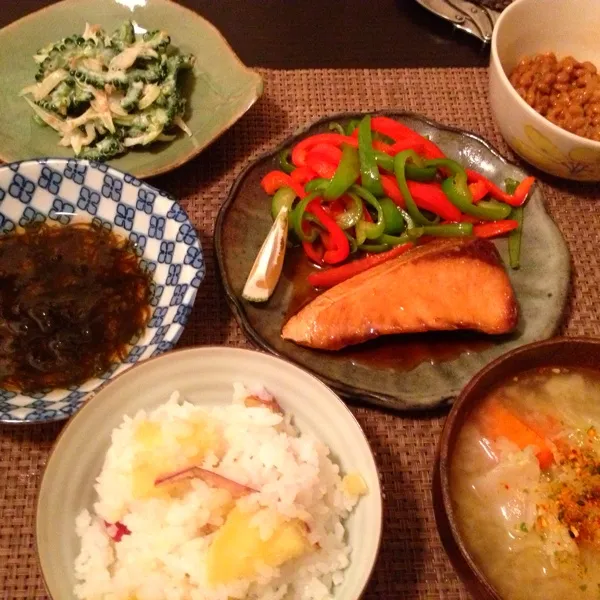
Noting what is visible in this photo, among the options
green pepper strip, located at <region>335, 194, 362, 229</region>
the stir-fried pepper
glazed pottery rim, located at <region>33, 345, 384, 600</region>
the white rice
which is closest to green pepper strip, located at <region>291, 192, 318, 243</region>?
the stir-fried pepper

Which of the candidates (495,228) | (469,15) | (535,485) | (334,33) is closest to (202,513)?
(535,485)

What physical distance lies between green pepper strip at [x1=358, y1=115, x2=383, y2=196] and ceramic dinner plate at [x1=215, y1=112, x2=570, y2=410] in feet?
0.67

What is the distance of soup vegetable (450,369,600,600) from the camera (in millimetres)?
1423

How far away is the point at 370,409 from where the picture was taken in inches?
73.9

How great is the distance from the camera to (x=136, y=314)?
1863 millimetres

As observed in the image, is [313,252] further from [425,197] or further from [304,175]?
[425,197]

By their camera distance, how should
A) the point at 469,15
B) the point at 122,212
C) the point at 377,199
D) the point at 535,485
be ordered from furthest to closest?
the point at 469,15 < the point at 377,199 < the point at 122,212 < the point at 535,485

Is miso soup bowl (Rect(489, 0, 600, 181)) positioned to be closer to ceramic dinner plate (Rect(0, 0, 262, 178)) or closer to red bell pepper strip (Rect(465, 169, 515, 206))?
red bell pepper strip (Rect(465, 169, 515, 206))

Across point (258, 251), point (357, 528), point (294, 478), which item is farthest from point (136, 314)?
point (357, 528)

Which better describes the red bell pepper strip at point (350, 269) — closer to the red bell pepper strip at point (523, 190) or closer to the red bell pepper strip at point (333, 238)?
the red bell pepper strip at point (333, 238)

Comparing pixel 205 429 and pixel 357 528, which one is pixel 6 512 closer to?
pixel 205 429

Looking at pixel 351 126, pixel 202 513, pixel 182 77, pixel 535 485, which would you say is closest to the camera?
pixel 202 513

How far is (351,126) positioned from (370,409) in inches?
41.5

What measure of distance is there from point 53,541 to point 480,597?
0.94m
